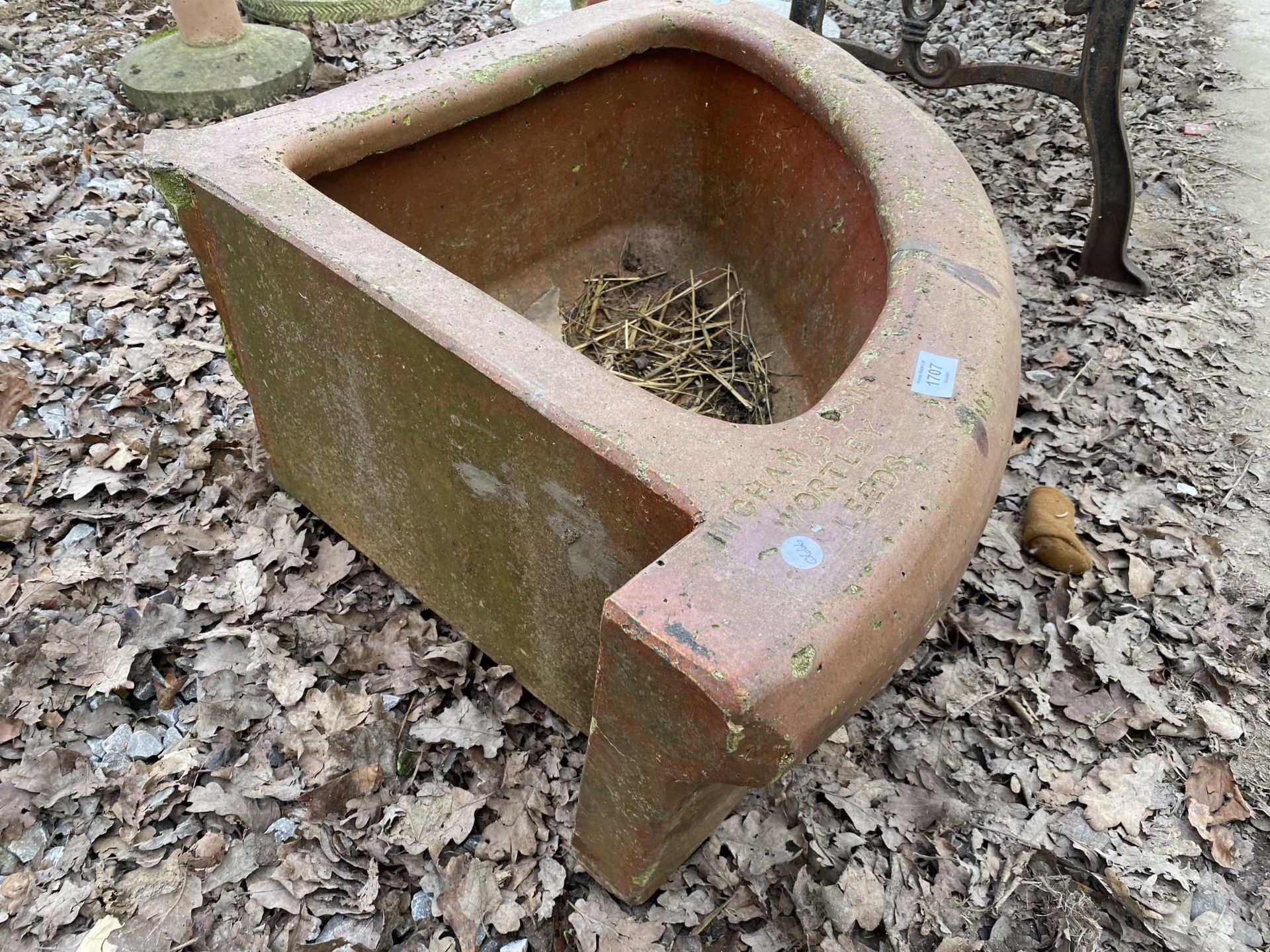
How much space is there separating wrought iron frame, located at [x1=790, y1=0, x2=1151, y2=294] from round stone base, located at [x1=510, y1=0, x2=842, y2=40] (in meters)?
1.70

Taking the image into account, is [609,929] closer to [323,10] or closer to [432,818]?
[432,818]

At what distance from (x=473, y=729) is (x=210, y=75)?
3897 mm

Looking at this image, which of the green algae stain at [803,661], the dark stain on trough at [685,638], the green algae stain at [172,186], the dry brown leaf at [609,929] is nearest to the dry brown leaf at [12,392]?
the green algae stain at [172,186]

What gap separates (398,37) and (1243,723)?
549cm

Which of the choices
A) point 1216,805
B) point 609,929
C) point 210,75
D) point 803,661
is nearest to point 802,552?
point 803,661

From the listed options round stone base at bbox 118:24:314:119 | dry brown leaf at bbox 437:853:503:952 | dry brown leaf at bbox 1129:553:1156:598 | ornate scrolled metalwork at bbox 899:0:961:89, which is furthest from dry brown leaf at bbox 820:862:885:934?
round stone base at bbox 118:24:314:119

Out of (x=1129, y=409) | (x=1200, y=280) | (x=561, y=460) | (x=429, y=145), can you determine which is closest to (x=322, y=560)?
(x=429, y=145)

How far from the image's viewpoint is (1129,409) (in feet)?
10.5

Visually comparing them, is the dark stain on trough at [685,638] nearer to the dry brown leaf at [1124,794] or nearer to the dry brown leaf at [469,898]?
the dry brown leaf at [469,898]

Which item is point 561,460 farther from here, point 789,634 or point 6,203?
point 6,203

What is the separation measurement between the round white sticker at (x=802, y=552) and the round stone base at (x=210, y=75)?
432 cm

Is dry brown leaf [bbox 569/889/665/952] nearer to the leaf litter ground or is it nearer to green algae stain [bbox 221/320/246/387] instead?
the leaf litter ground

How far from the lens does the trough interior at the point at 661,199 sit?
2.20 metres

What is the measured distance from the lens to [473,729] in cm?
214
